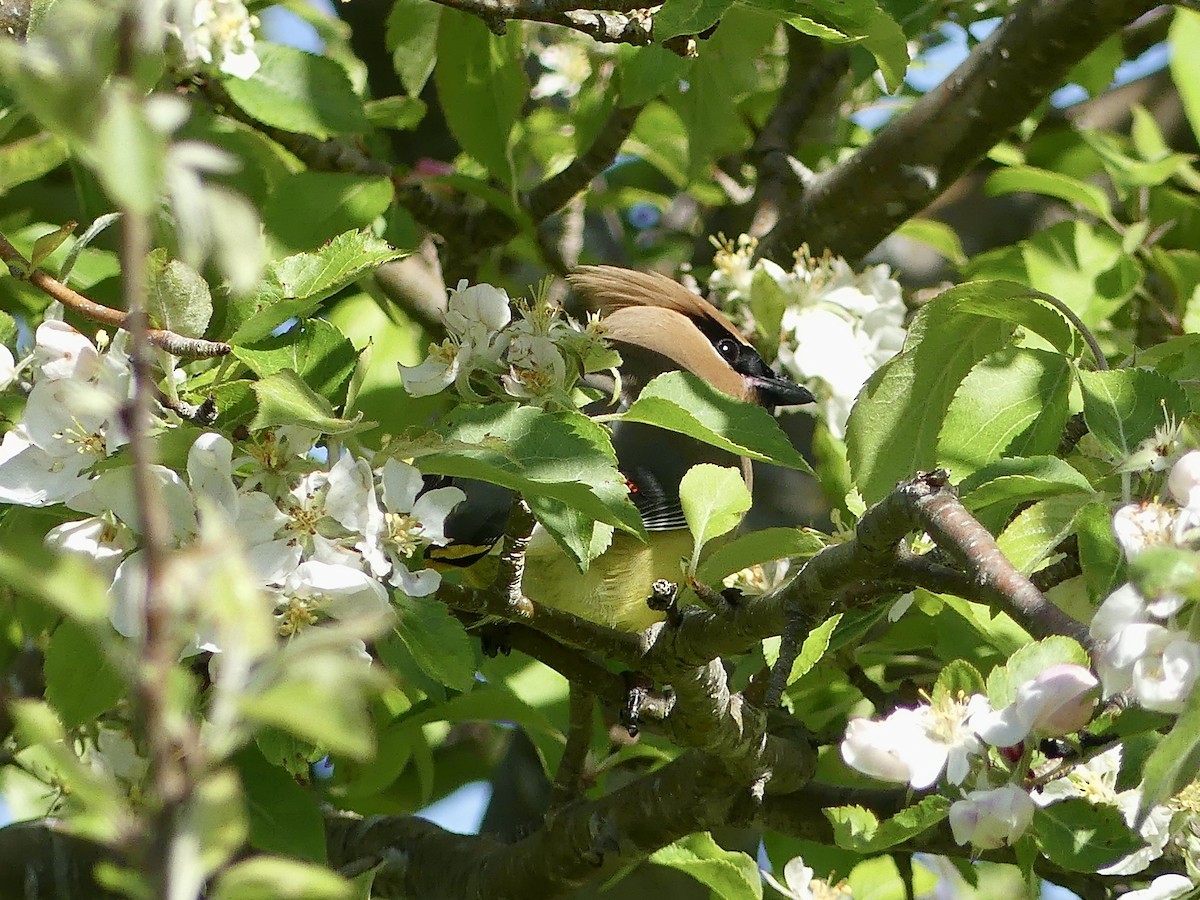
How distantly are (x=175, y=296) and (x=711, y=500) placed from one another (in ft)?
2.18

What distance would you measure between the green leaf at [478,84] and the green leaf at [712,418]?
1.24 meters

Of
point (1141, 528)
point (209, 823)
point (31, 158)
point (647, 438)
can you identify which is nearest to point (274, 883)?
point (209, 823)

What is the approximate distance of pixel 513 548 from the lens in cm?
194

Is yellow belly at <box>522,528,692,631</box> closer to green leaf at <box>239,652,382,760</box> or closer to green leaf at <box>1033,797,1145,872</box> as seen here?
green leaf at <box>1033,797,1145,872</box>

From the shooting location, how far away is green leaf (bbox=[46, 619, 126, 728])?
1780 millimetres

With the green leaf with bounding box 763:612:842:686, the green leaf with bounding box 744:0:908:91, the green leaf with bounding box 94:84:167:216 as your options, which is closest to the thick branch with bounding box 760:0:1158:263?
the green leaf with bounding box 744:0:908:91

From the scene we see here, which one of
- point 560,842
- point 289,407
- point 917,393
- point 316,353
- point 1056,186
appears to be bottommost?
point 560,842

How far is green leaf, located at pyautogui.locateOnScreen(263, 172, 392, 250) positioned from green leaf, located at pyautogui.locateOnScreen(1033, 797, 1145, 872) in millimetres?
1524

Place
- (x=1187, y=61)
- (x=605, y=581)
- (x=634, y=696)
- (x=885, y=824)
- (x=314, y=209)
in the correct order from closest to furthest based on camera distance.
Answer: (x=885, y=824) → (x=634, y=696) → (x=314, y=209) → (x=605, y=581) → (x=1187, y=61)

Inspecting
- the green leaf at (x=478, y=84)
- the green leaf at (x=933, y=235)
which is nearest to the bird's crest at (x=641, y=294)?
the green leaf at (x=478, y=84)

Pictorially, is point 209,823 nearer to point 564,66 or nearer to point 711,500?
point 711,500

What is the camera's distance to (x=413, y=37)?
308 centimetres

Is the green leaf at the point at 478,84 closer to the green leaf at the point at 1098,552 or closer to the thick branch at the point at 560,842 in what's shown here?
the thick branch at the point at 560,842

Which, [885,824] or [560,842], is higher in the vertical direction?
[885,824]
